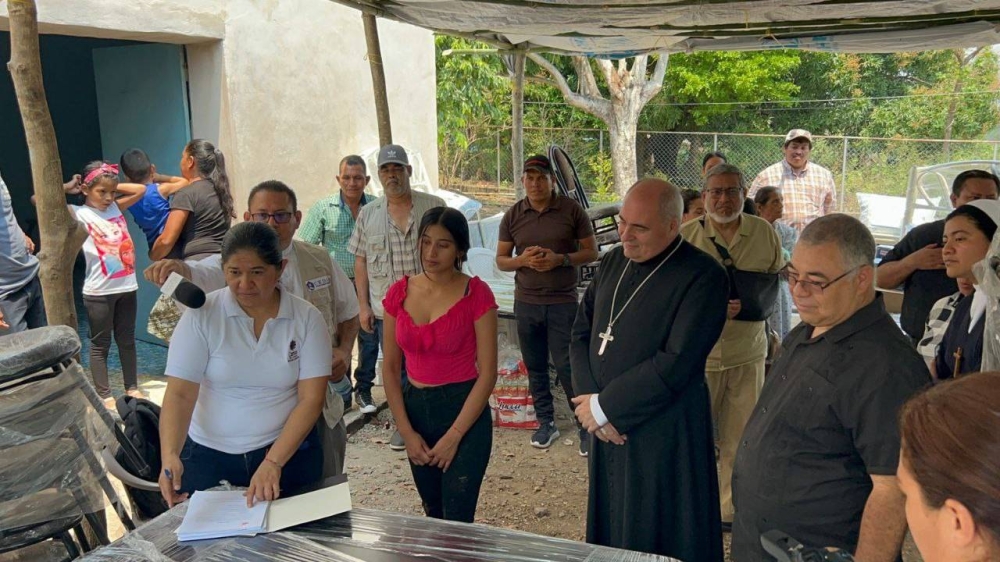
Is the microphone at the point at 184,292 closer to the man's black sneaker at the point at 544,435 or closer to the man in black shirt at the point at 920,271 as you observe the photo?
the man's black sneaker at the point at 544,435

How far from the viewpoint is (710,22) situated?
5.07 meters

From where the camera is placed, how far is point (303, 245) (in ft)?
10.9

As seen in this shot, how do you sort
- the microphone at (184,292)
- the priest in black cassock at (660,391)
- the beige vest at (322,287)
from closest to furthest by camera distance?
the microphone at (184,292)
the priest in black cassock at (660,391)
the beige vest at (322,287)

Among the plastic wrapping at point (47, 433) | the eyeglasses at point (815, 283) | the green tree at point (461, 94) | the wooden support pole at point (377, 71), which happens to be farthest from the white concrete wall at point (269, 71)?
the green tree at point (461, 94)

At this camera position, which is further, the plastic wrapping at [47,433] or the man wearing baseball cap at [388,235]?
the man wearing baseball cap at [388,235]

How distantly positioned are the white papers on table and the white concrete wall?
4650 millimetres

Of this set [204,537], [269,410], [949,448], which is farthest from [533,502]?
[949,448]

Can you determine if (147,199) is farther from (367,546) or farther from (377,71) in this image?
(367,546)

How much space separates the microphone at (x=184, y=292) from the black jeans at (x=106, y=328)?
323cm

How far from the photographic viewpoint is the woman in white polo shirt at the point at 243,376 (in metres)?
2.48

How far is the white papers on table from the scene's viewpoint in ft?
6.78

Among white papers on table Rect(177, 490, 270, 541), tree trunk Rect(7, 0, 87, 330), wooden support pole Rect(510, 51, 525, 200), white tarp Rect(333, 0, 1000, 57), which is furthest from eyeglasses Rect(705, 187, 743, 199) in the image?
wooden support pole Rect(510, 51, 525, 200)

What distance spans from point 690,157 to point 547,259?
548 inches

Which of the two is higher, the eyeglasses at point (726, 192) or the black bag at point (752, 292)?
the eyeglasses at point (726, 192)
